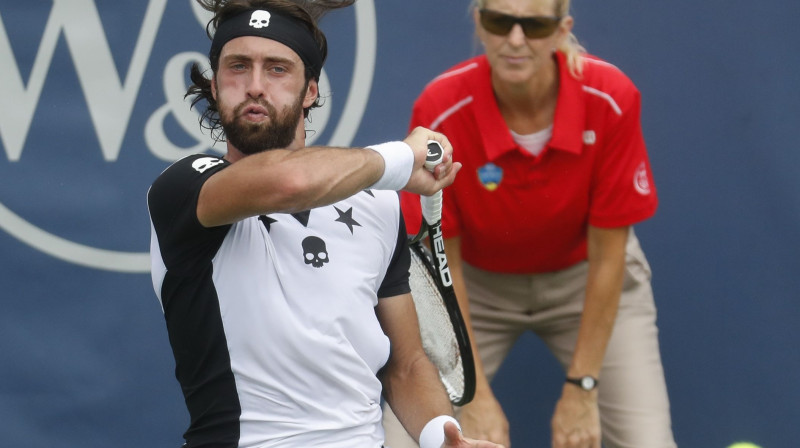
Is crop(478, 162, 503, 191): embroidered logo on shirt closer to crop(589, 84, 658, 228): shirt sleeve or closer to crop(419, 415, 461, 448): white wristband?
crop(589, 84, 658, 228): shirt sleeve

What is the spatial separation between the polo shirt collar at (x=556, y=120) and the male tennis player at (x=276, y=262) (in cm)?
92

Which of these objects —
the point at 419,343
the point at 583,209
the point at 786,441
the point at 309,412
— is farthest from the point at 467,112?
the point at 786,441

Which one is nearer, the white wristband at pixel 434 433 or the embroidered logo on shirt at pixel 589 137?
the white wristband at pixel 434 433

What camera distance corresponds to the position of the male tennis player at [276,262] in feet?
8.79

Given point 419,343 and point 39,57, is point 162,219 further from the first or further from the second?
point 39,57

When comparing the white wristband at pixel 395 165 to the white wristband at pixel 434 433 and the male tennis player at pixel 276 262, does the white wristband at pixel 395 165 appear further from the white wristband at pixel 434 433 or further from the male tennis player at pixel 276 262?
the white wristband at pixel 434 433

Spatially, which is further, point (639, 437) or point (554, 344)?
point (554, 344)

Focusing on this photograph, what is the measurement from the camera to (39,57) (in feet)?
14.2

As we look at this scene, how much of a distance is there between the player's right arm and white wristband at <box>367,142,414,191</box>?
0.8 inches

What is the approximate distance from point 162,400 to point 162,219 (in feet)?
6.02

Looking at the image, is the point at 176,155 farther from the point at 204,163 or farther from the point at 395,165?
the point at 395,165

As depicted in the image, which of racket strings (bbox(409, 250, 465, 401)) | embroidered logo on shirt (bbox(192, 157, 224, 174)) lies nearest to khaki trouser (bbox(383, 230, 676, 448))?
racket strings (bbox(409, 250, 465, 401))

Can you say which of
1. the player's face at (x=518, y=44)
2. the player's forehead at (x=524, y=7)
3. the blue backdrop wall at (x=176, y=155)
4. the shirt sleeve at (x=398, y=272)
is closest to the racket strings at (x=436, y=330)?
the shirt sleeve at (x=398, y=272)

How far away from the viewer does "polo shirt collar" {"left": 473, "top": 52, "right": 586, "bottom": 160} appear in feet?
12.9
